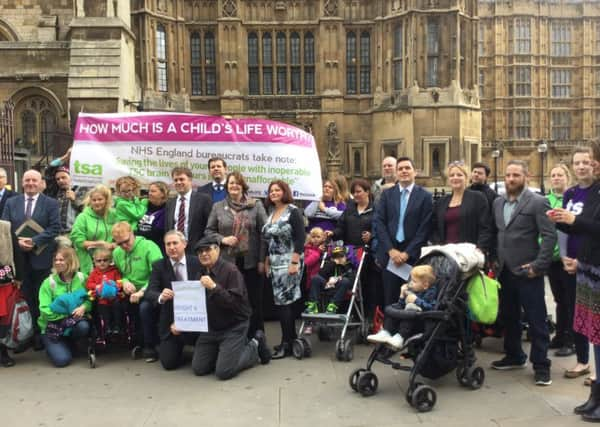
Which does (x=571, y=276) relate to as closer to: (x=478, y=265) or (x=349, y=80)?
(x=478, y=265)

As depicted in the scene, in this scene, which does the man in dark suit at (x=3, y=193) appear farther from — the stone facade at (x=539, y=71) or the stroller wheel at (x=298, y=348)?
the stone facade at (x=539, y=71)

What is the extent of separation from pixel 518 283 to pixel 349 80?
747 inches

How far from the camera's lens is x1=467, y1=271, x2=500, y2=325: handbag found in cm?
500

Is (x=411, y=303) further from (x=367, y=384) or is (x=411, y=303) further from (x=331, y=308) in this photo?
(x=331, y=308)

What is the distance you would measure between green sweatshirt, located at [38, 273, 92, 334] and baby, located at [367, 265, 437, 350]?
309 cm

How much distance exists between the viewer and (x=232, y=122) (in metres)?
7.37

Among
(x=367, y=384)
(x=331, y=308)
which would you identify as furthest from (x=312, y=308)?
(x=367, y=384)

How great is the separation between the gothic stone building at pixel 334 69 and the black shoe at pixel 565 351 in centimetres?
1603

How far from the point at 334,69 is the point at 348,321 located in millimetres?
18026

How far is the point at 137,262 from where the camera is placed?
618 cm

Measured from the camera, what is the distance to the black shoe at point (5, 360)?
6.02 meters

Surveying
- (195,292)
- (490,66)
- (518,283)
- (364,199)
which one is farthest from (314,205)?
(490,66)

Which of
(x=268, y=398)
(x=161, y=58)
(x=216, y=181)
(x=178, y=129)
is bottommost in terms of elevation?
(x=268, y=398)

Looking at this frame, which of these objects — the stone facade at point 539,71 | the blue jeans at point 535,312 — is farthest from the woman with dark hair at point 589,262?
the stone facade at point 539,71
